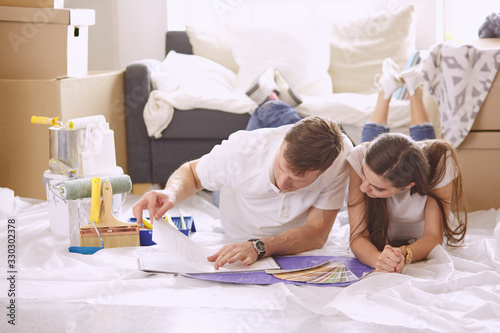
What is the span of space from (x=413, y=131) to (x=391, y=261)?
0.92 metres

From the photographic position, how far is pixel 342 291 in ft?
4.77

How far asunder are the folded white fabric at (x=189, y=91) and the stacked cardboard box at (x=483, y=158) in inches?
34.4

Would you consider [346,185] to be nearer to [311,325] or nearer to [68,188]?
[311,325]

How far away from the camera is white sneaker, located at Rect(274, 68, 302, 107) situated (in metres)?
2.67

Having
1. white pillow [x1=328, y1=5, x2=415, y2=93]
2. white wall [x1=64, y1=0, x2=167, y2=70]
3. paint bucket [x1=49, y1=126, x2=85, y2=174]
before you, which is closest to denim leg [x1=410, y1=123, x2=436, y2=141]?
white pillow [x1=328, y1=5, x2=415, y2=93]

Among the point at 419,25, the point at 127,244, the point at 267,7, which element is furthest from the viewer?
the point at 267,7

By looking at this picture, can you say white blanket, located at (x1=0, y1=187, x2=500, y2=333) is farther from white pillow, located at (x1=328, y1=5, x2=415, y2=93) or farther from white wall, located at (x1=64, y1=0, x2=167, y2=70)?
white wall, located at (x1=64, y1=0, x2=167, y2=70)

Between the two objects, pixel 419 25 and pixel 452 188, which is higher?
pixel 419 25

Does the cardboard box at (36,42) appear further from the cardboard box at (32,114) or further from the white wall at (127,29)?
the white wall at (127,29)

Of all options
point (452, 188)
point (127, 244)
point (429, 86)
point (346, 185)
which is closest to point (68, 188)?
point (127, 244)

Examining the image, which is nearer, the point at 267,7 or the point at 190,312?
the point at 190,312

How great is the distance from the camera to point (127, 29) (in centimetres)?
354

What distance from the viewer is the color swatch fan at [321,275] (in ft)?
5.04

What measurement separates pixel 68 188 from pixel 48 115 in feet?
2.14
